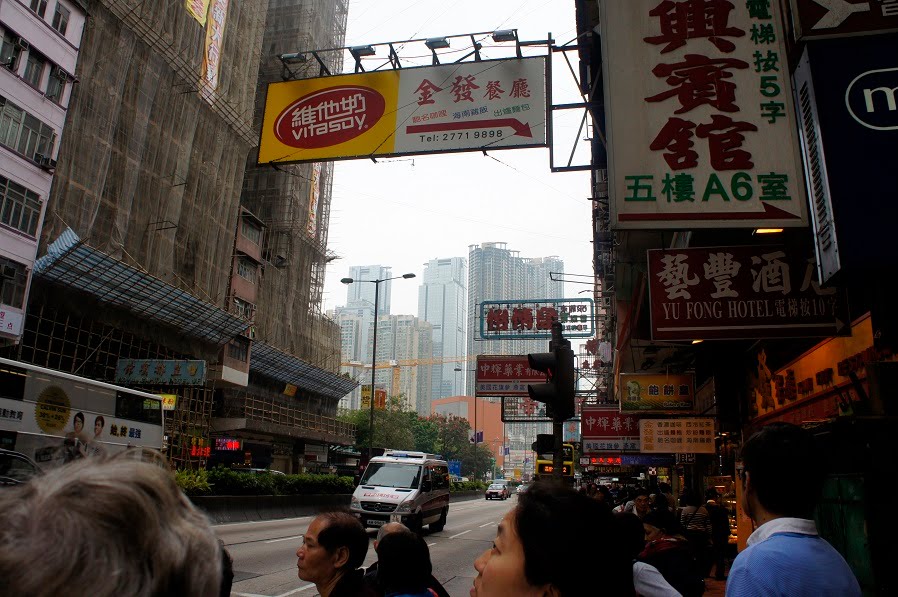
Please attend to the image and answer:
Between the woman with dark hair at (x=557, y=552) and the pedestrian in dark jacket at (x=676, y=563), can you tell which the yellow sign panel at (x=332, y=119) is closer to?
the pedestrian in dark jacket at (x=676, y=563)

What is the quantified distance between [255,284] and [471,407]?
261 feet

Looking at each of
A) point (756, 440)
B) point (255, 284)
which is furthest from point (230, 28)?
point (756, 440)

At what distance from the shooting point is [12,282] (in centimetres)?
1872

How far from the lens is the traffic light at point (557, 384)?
24.1ft

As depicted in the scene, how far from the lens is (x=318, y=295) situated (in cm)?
4403

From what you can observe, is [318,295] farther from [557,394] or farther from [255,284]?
[557,394]

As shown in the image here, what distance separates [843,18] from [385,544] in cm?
402

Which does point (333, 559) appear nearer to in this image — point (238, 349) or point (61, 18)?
point (61, 18)

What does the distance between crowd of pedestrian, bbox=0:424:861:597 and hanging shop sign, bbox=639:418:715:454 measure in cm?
899

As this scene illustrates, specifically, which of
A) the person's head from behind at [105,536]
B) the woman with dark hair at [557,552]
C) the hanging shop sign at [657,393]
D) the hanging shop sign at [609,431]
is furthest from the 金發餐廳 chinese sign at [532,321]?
the person's head from behind at [105,536]

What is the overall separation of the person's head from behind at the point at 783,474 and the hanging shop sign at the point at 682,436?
10221mm

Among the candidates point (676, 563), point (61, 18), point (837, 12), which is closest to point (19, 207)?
point (61, 18)

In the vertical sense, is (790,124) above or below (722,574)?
above

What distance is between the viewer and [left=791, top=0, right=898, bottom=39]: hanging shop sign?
147 inches
